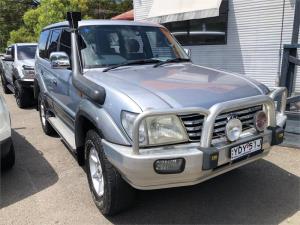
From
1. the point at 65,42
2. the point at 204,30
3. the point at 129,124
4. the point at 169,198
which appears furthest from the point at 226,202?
the point at 204,30

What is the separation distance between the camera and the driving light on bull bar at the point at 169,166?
2608mm

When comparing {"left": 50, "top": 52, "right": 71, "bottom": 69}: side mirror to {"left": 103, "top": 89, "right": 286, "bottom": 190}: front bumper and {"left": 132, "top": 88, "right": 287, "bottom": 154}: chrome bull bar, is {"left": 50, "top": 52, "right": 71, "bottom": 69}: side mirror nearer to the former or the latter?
{"left": 103, "top": 89, "right": 286, "bottom": 190}: front bumper

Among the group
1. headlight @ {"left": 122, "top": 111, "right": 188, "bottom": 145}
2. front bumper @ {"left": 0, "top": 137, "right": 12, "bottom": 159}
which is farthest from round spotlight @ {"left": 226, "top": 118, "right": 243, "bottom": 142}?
front bumper @ {"left": 0, "top": 137, "right": 12, "bottom": 159}

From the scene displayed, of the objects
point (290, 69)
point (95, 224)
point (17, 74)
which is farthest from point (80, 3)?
point (95, 224)

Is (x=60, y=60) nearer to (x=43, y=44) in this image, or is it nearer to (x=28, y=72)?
(x=43, y=44)

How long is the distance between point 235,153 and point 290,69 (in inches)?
120

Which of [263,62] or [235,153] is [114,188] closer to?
[235,153]

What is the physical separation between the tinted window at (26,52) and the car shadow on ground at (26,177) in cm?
484

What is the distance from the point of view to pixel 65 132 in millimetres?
4555

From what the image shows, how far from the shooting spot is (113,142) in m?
2.84

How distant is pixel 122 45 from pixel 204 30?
23.6 feet

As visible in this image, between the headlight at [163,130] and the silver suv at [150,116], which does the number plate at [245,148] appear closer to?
the silver suv at [150,116]

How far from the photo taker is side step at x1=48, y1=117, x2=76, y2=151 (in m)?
4.09

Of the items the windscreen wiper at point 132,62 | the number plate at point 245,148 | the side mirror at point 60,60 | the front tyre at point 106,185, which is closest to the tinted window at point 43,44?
the side mirror at point 60,60
